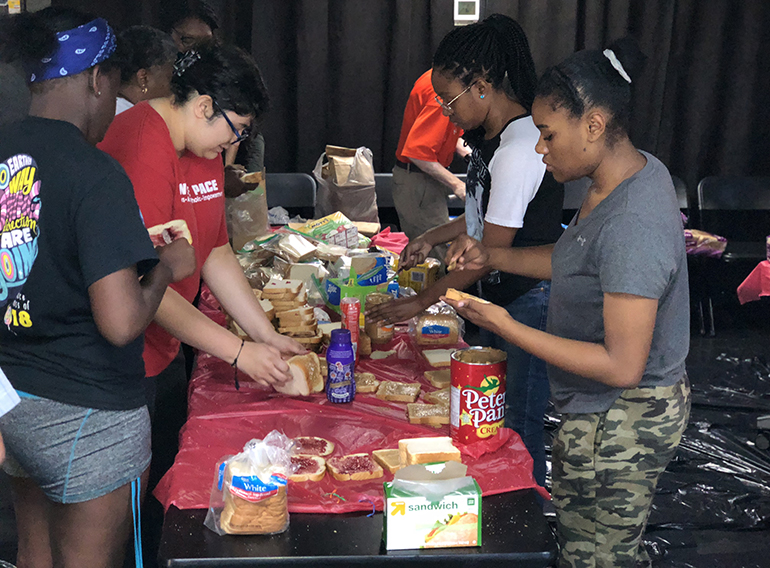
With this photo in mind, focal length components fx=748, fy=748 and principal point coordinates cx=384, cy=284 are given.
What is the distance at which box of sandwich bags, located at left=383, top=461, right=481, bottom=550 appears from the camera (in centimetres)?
131

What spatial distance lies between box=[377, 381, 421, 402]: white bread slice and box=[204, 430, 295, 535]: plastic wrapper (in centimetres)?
64

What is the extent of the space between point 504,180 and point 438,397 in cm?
62

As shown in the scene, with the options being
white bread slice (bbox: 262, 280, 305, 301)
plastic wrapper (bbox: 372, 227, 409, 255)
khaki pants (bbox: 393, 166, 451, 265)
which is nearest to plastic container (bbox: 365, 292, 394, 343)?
white bread slice (bbox: 262, 280, 305, 301)

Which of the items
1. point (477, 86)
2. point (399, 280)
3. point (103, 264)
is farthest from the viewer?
point (399, 280)

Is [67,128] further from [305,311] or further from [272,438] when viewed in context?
[305,311]

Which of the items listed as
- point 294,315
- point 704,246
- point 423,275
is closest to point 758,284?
point 704,246

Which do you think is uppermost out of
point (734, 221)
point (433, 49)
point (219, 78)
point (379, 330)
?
point (219, 78)

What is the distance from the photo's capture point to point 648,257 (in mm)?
1400

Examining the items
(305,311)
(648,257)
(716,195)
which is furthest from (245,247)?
(716,195)

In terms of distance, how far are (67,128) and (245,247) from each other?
2.03 meters

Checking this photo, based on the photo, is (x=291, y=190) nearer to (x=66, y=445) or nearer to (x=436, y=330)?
(x=436, y=330)

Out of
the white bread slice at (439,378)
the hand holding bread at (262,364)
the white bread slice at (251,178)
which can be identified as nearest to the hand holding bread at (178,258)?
the hand holding bread at (262,364)

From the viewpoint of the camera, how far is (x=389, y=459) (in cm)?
161

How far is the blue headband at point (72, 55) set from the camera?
53.6 inches
